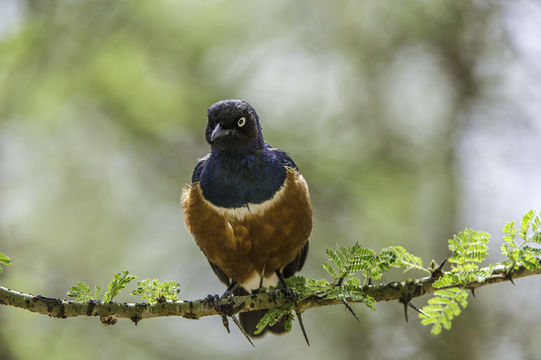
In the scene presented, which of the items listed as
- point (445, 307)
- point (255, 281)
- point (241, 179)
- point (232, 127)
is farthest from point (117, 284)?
point (255, 281)

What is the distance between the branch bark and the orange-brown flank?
1.14 meters

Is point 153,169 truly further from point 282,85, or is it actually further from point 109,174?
point 282,85

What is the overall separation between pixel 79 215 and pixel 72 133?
60.5 inches

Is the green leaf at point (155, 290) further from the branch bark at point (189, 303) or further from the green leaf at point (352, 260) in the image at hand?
the green leaf at point (352, 260)

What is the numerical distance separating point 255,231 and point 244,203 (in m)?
0.26

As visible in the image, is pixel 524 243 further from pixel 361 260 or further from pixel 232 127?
pixel 232 127

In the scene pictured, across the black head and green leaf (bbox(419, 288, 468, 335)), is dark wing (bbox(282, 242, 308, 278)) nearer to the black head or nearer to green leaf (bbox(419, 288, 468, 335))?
the black head

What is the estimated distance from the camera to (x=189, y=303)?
3811 mm

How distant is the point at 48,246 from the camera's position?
31.1 feet

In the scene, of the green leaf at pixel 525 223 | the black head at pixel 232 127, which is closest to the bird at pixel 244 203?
the black head at pixel 232 127

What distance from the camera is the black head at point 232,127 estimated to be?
5441 millimetres

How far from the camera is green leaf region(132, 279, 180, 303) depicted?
3605 mm

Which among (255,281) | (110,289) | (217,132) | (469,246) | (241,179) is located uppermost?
(217,132)

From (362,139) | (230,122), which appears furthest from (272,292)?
(362,139)
